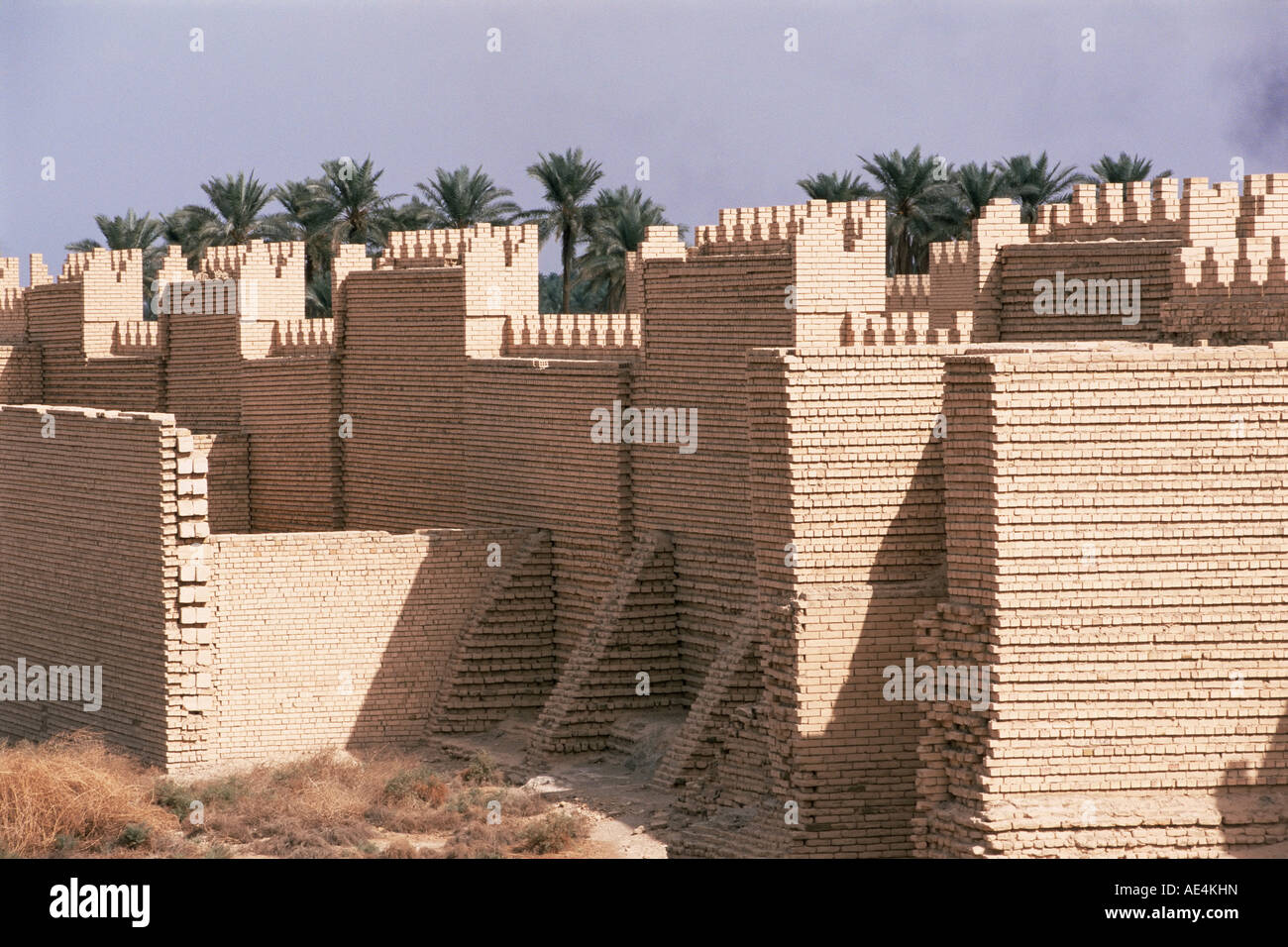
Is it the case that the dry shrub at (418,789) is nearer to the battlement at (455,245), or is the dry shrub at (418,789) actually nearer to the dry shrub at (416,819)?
the dry shrub at (416,819)

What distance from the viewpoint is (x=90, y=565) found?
903 inches

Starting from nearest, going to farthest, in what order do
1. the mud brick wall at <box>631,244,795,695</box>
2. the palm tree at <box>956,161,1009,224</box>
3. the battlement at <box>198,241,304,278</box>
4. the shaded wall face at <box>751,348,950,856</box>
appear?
1. the shaded wall face at <box>751,348,950,856</box>
2. the mud brick wall at <box>631,244,795,695</box>
3. the battlement at <box>198,241,304,278</box>
4. the palm tree at <box>956,161,1009,224</box>

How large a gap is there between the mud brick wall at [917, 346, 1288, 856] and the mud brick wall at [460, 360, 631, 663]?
7677mm

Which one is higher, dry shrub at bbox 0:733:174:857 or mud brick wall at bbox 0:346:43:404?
mud brick wall at bbox 0:346:43:404

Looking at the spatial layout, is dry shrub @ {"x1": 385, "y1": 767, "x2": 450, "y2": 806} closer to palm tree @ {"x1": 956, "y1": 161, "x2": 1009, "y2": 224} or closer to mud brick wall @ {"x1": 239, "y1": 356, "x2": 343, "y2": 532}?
mud brick wall @ {"x1": 239, "y1": 356, "x2": 343, "y2": 532}

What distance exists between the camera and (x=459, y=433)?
81.0 ft

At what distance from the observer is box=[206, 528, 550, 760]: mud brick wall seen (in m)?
21.6

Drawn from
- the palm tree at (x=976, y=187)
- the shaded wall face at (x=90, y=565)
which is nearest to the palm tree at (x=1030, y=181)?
the palm tree at (x=976, y=187)

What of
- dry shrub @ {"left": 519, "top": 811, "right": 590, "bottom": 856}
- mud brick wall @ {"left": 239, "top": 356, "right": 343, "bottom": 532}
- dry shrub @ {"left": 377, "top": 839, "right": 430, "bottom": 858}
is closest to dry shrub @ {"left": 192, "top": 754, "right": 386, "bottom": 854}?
dry shrub @ {"left": 377, "top": 839, "right": 430, "bottom": 858}

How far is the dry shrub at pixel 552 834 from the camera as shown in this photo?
59.6 ft
